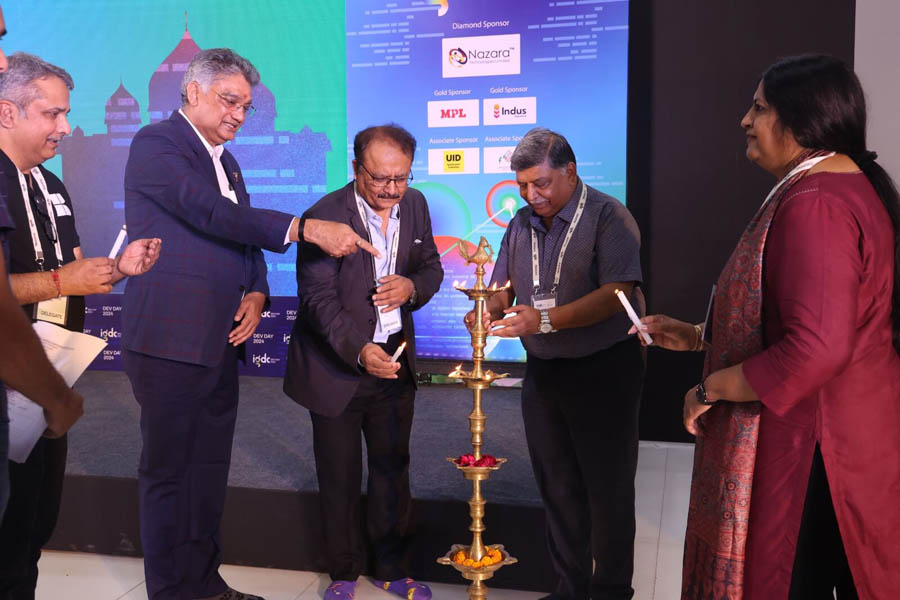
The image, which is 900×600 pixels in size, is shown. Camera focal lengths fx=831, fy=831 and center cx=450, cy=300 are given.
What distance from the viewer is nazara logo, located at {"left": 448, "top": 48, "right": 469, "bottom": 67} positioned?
562 cm

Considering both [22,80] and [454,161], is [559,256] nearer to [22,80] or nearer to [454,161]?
[22,80]

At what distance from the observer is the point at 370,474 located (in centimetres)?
313

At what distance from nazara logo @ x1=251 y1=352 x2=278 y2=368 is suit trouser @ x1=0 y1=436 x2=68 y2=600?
385 cm

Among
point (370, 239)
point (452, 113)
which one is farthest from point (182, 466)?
point (452, 113)

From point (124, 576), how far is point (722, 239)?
12.2 ft

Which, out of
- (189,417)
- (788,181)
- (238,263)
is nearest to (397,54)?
(238,263)

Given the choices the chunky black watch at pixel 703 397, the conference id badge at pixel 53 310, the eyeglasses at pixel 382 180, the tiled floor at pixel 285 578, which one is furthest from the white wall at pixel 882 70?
the conference id badge at pixel 53 310

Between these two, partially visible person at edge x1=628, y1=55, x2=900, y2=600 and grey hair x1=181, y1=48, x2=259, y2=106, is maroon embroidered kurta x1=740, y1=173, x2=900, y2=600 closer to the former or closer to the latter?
partially visible person at edge x1=628, y1=55, x2=900, y2=600

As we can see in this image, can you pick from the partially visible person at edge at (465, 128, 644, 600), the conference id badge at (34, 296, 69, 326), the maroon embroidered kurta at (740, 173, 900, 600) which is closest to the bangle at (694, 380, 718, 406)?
the maroon embroidered kurta at (740, 173, 900, 600)

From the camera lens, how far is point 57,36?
6547mm

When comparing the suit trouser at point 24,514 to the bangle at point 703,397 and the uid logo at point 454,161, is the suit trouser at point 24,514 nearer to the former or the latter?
the bangle at point 703,397

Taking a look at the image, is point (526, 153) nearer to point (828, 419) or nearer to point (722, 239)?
point (828, 419)

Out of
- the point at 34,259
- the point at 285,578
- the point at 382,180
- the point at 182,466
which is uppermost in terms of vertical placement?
the point at 382,180

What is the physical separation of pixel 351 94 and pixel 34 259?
152 inches
